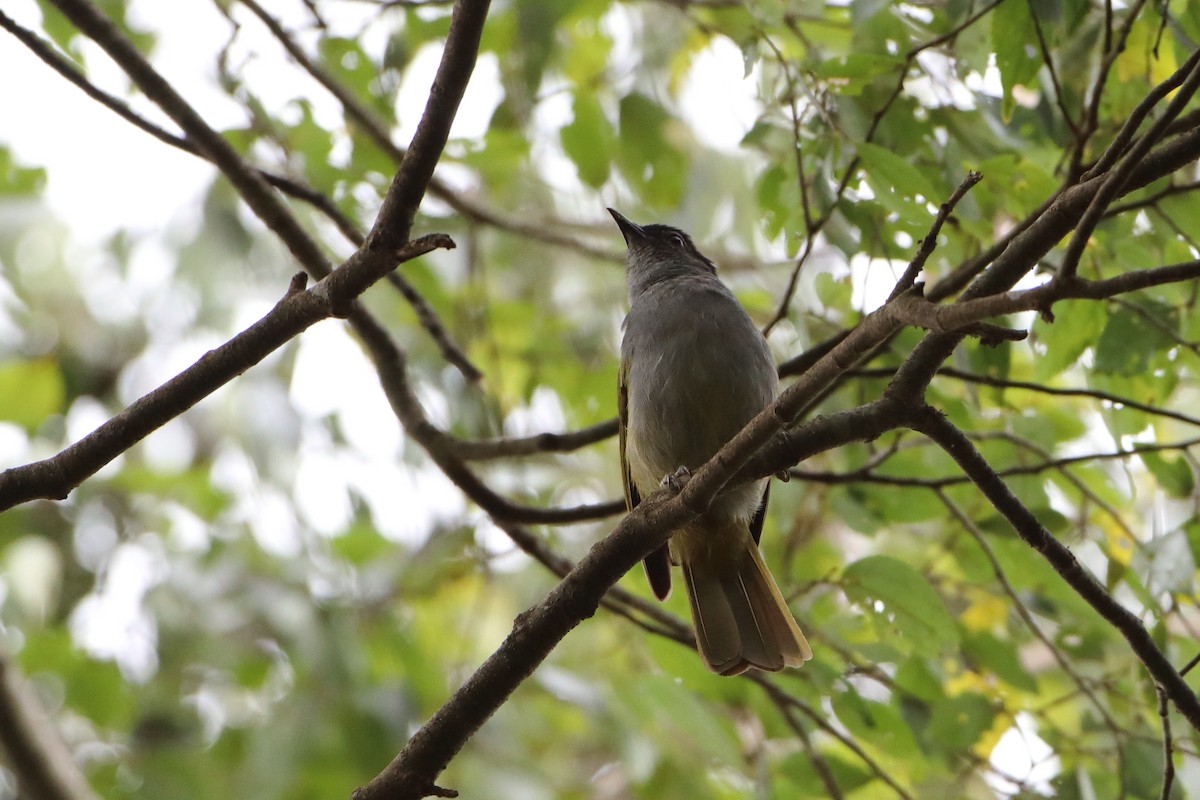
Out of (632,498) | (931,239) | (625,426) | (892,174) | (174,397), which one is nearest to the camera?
(931,239)

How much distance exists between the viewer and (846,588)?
3283mm

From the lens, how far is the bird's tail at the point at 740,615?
349 cm

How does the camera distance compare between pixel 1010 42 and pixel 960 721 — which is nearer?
pixel 1010 42

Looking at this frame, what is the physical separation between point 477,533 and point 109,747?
270 centimetres

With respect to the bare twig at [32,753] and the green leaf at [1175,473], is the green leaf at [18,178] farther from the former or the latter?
the green leaf at [1175,473]

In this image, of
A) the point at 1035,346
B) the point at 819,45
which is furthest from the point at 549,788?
the point at 819,45

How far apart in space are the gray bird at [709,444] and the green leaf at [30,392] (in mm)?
3317

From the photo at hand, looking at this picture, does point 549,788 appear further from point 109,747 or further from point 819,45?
point 819,45

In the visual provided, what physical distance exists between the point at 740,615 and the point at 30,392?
13.1 feet

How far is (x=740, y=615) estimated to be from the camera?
3611 mm

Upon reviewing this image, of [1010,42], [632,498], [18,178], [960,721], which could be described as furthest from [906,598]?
[18,178]

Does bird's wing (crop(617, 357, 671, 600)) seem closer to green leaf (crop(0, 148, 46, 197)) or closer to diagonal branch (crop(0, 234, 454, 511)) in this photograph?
diagonal branch (crop(0, 234, 454, 511))

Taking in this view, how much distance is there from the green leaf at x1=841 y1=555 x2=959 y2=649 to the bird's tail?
341 millimetres

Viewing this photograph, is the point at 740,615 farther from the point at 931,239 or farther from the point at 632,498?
the point at 931,239
